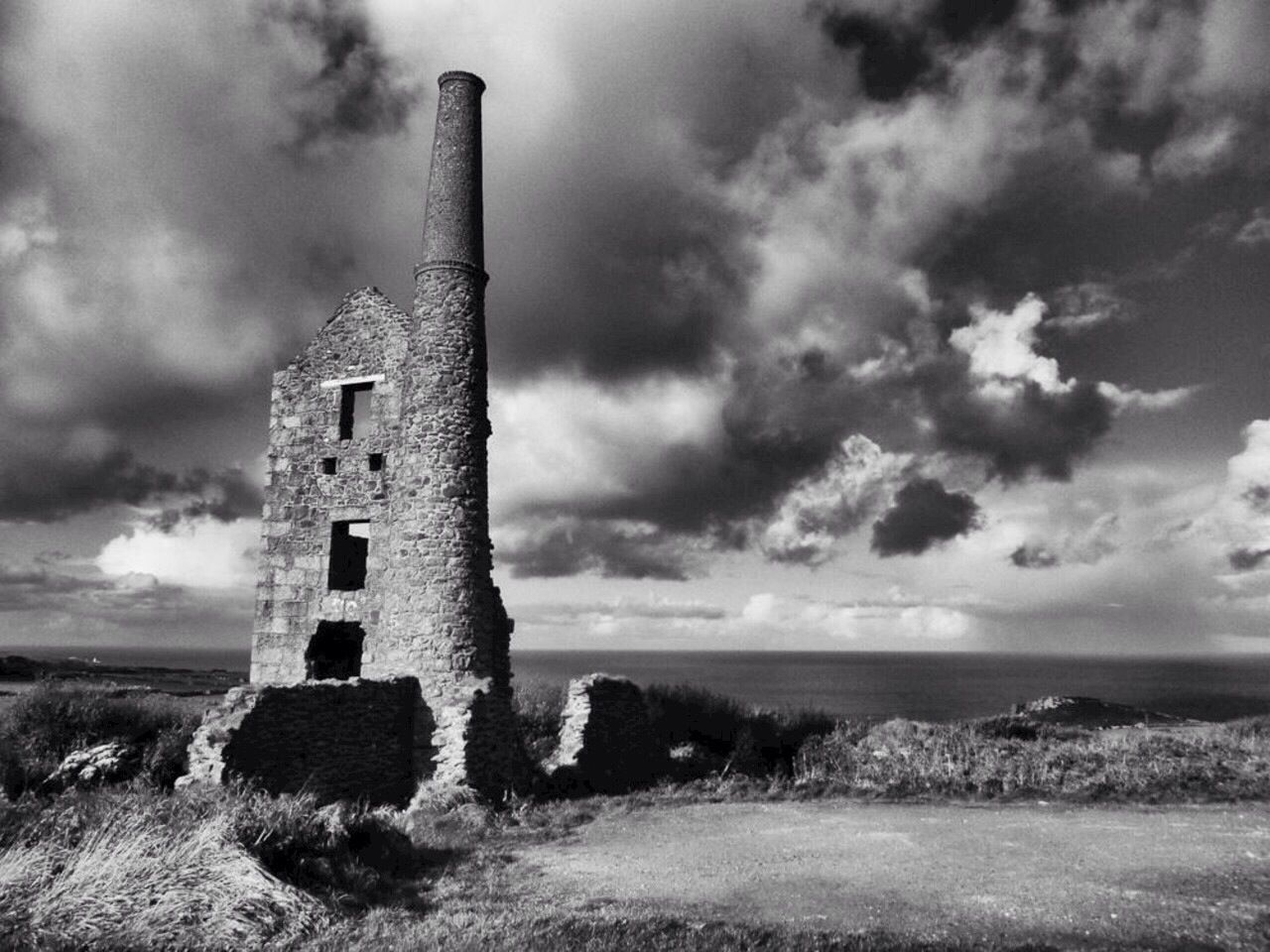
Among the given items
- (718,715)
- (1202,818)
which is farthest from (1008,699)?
(1202,818)

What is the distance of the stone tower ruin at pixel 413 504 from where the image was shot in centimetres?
1570

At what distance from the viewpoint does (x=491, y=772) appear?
15.1 metres

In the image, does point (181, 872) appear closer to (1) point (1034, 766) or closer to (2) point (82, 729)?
(2) point (82, 729)

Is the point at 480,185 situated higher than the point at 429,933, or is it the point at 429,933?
the point at 480,185

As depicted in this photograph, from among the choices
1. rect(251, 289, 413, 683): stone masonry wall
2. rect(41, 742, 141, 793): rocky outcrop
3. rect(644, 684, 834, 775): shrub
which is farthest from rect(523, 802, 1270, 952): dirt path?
rect(251, 289, 413, 683): stone masonry wall

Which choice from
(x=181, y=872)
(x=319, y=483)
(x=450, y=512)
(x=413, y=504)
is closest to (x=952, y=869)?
(x=181, y=872)

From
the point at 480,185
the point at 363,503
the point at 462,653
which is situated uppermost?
the point at 480,185

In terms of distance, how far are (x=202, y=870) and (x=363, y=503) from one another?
12954 millimetres

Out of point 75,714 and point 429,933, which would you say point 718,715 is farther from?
point 429,933

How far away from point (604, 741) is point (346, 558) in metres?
8.00

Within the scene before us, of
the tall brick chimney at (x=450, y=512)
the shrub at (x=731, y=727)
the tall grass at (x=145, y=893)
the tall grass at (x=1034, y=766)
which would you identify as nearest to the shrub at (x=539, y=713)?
the shrub at (x=731, y=727)

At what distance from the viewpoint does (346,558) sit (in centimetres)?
2177

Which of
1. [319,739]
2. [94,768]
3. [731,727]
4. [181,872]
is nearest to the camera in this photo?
[181,872]

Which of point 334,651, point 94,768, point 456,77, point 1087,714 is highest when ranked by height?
point 456,77
